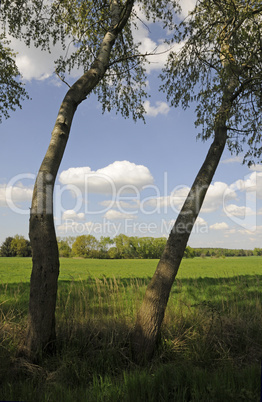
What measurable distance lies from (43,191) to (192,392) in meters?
3.67

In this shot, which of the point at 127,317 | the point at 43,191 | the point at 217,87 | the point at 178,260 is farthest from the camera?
the point at 217,87

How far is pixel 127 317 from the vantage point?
5957 mm

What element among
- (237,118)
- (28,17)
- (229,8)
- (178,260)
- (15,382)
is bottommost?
(15,382)

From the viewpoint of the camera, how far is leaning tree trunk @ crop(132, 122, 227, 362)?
5.08 metres

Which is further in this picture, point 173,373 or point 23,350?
point 23,350

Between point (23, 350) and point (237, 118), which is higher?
point (237, 118)

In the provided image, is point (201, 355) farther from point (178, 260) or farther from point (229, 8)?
point (229, 8)

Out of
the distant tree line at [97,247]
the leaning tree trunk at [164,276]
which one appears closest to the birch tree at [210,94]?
the leaning tree trunk at [164,276]

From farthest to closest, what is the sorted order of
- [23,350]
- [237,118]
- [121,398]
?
[237,118]
[23,350]
[121,398]

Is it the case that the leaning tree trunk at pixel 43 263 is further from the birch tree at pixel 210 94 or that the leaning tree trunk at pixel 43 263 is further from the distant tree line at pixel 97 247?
the distant tree line at pixel 97 247

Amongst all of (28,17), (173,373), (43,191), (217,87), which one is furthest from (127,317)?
(28,17)

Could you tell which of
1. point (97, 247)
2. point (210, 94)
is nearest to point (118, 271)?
point (210, 94)

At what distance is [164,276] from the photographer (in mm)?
5324

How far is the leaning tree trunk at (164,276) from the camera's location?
200 inches
